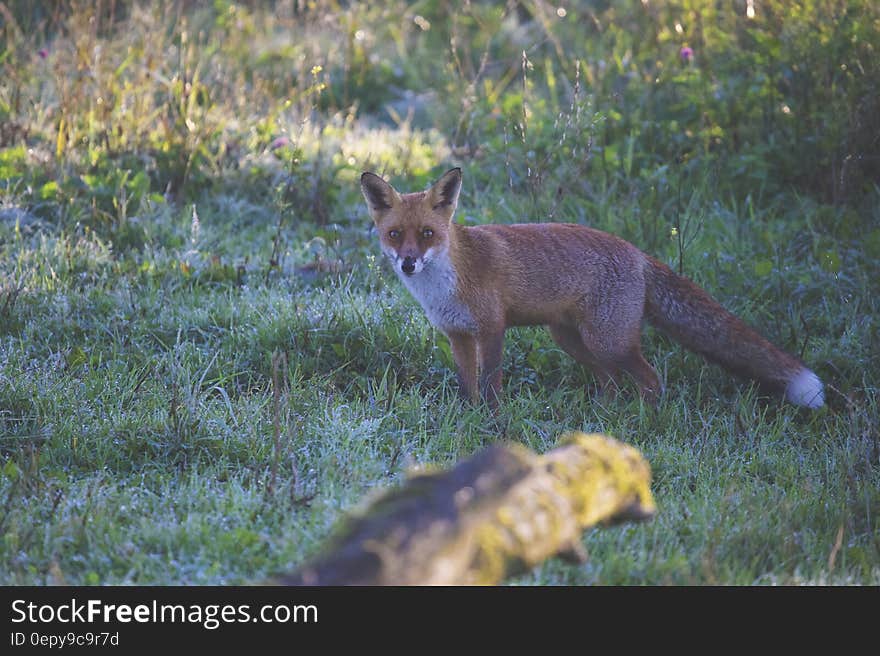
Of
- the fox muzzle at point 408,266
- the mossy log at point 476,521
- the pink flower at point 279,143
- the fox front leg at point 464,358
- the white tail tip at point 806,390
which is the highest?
the mossy log at point 476,521

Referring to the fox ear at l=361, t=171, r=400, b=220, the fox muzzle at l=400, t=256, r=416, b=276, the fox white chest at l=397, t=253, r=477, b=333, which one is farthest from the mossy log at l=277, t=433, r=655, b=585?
the fox ear at l=361, t=171, r=400, b=220

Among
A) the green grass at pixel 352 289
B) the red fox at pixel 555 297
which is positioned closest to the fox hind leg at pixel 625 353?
the red fox at pixel 555 297

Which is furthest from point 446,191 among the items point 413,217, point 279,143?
point 279,143

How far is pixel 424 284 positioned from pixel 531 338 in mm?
1103

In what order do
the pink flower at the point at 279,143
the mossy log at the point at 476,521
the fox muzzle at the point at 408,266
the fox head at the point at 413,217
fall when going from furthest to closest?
the pink flower at the point at 279,143 → the fox head at the point at 413,217 → the fox muzzle at the point at 408,266 → the mossy log at the point at 476,521

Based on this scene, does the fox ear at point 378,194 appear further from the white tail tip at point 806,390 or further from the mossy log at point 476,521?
the mossy log at point 476,521

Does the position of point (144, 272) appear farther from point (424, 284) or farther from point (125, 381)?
point (424, 284)

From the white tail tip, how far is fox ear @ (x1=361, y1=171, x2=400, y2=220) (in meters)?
2.27

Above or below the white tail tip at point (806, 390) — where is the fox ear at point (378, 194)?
above

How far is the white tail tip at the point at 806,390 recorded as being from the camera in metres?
5.05

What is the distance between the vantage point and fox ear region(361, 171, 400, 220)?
5184 mm

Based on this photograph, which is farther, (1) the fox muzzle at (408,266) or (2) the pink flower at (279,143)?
(2) the pink flower at (279,143)

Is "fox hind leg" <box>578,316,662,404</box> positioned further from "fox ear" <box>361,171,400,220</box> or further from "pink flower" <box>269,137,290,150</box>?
"pink flower" <box>269,137,290,150</box>
